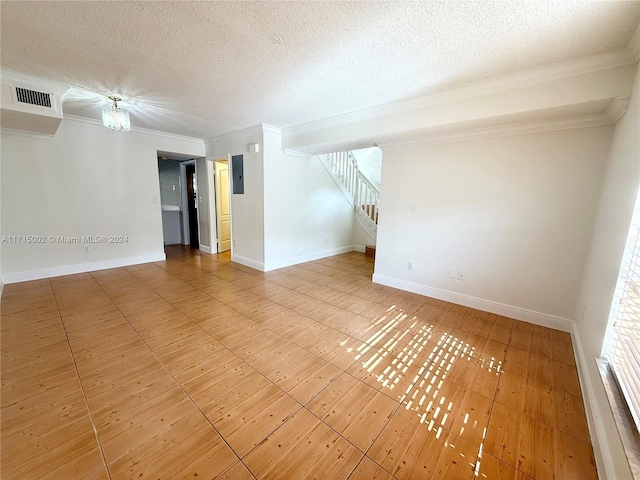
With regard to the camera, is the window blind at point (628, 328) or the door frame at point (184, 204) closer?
the window blind at point (628, 328)

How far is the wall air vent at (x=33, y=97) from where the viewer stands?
8.63 feet

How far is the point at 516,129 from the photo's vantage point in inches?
106

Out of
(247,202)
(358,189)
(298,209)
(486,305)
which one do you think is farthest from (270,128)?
(486,305)

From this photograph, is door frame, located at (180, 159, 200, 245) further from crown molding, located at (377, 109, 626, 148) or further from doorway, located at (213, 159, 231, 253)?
crown molding, located at (377, 109, 626, 148)

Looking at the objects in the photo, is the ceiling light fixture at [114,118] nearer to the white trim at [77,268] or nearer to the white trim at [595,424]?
the white trim at [77,268]

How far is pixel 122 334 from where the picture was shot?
243 cm

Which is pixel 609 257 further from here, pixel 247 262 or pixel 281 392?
pixel 247 262

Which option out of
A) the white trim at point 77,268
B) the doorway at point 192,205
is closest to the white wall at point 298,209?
the white trim at point 77,268

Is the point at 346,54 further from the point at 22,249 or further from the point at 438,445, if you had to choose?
the point at 22,249

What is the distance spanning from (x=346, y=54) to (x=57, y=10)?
2000 millimetres

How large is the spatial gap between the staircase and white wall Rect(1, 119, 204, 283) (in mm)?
3514

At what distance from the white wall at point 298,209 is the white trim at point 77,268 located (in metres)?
2.52

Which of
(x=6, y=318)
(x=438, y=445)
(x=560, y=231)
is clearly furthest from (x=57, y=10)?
(x=560, y=231)

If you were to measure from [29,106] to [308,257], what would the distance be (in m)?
4.38
